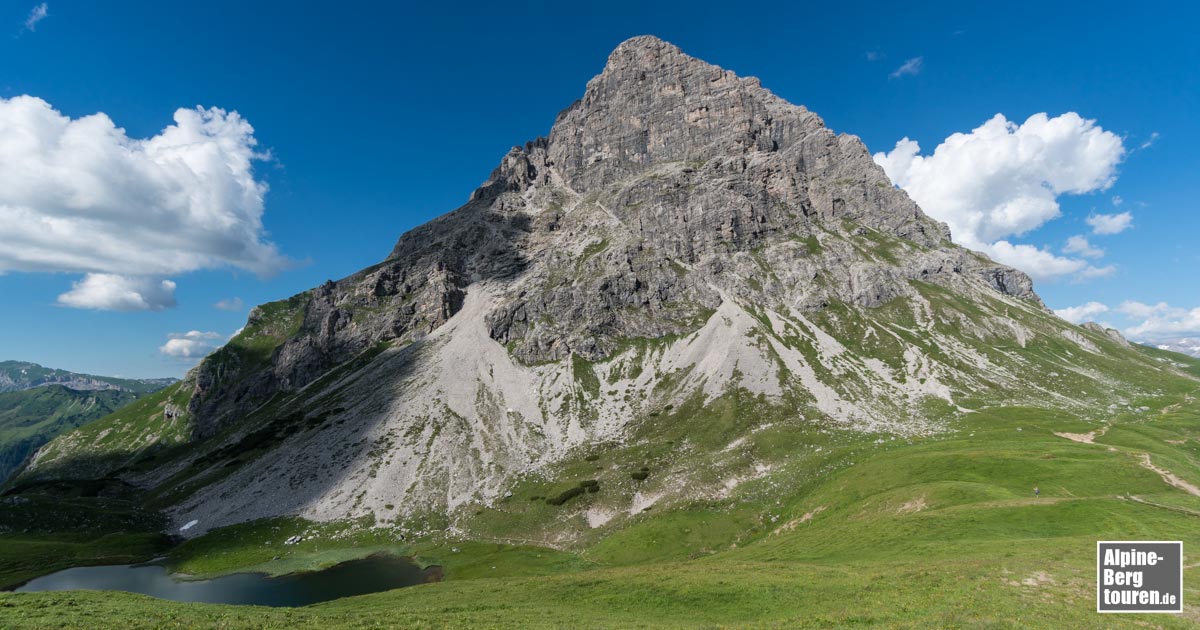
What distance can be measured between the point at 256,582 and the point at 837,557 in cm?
9328

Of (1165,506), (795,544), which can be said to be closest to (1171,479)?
(1165,506)

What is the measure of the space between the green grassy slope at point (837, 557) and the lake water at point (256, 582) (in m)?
5.64

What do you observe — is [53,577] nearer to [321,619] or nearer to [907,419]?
[321,619]

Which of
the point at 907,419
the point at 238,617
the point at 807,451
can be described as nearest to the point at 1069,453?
the point at 807,451

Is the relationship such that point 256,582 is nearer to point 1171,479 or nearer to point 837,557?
point 837,557

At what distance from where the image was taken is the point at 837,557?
48.0 meters

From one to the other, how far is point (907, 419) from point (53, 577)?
193 m

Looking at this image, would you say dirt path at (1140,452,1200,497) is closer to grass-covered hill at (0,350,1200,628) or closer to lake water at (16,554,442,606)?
grass-covered hill at (0,350,1200,628)

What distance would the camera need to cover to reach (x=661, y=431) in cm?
14225

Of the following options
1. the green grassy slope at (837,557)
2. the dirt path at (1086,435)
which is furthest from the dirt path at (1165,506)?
the dirt path at (1086,435)

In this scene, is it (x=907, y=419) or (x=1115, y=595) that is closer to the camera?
(x=1115, y=595)

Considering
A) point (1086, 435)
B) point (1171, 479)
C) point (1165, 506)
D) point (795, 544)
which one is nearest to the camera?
point (1165, 506)

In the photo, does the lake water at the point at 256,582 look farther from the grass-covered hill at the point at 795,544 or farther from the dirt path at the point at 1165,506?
the dirt path at the point at 1165,506

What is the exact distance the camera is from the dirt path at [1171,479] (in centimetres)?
5259
